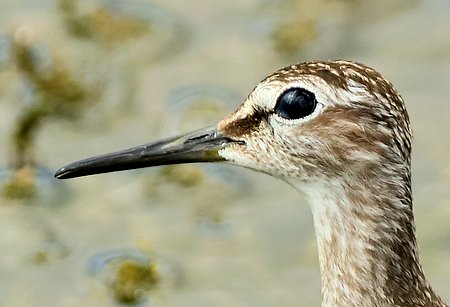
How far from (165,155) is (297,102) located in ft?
1.56

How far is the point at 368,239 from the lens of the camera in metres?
3.09

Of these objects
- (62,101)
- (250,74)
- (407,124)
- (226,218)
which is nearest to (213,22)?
(250,74)

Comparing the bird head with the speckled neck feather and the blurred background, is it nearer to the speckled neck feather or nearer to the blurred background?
the speckled neck feather

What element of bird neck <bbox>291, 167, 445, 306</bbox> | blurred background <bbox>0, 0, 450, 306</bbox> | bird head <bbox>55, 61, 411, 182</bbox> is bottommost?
bird neck <bbox>291, 167, 445, 306</bbox>

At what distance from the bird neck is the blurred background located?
1172mm

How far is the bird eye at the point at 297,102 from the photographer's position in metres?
3.09

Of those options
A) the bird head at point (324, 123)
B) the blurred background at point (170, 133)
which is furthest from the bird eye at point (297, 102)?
the blurred background at point (170, 133)

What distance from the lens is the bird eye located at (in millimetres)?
3090

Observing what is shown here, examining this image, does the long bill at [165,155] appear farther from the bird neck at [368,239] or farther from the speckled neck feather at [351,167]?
the bird neck at [368,239]

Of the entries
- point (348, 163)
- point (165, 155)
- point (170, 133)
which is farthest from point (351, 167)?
point (170, 133)

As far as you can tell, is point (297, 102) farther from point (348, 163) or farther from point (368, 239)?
point (368, 239)

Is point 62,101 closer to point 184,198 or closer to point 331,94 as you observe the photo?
point 184,198

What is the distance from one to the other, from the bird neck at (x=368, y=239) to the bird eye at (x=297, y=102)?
7.6 inches

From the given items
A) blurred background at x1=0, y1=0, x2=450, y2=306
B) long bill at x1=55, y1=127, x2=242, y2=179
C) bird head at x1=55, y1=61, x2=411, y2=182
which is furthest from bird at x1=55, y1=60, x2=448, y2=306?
blurred background at x1=0, y1=0, x2=450, y2=306
